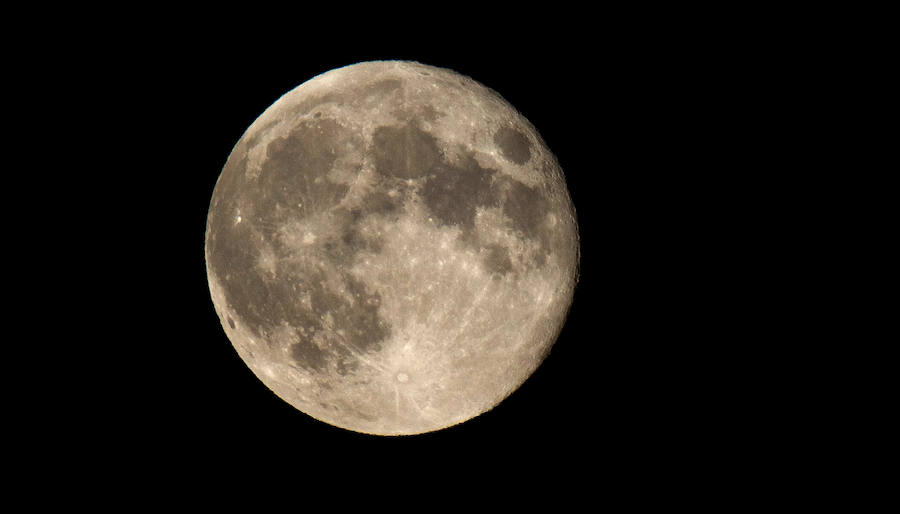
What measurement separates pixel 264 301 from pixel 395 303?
0.79 metres

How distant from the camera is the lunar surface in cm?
320

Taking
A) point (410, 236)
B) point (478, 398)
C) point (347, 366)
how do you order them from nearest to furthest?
point (410, 236)
point (347, 366)
point (478, 398)

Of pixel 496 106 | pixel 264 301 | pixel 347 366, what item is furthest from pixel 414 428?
pixel 496 106

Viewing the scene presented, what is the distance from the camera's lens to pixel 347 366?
3418 millimetres

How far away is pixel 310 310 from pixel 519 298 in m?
1.16

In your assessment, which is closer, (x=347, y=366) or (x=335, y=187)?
(x=335, y=187)

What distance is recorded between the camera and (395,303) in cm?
320

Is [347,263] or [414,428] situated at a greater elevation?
[347,263]

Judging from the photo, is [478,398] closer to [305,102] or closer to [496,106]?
[496,106]

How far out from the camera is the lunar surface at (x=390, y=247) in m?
3.20

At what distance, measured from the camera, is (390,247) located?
3.16 metres

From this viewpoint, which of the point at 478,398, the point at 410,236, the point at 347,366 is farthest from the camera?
the point at 478,398

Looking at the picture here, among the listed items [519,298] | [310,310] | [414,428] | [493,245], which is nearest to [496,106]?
[493,245]

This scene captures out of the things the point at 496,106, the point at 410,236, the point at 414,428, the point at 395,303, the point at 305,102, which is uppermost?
the point at 496,106
